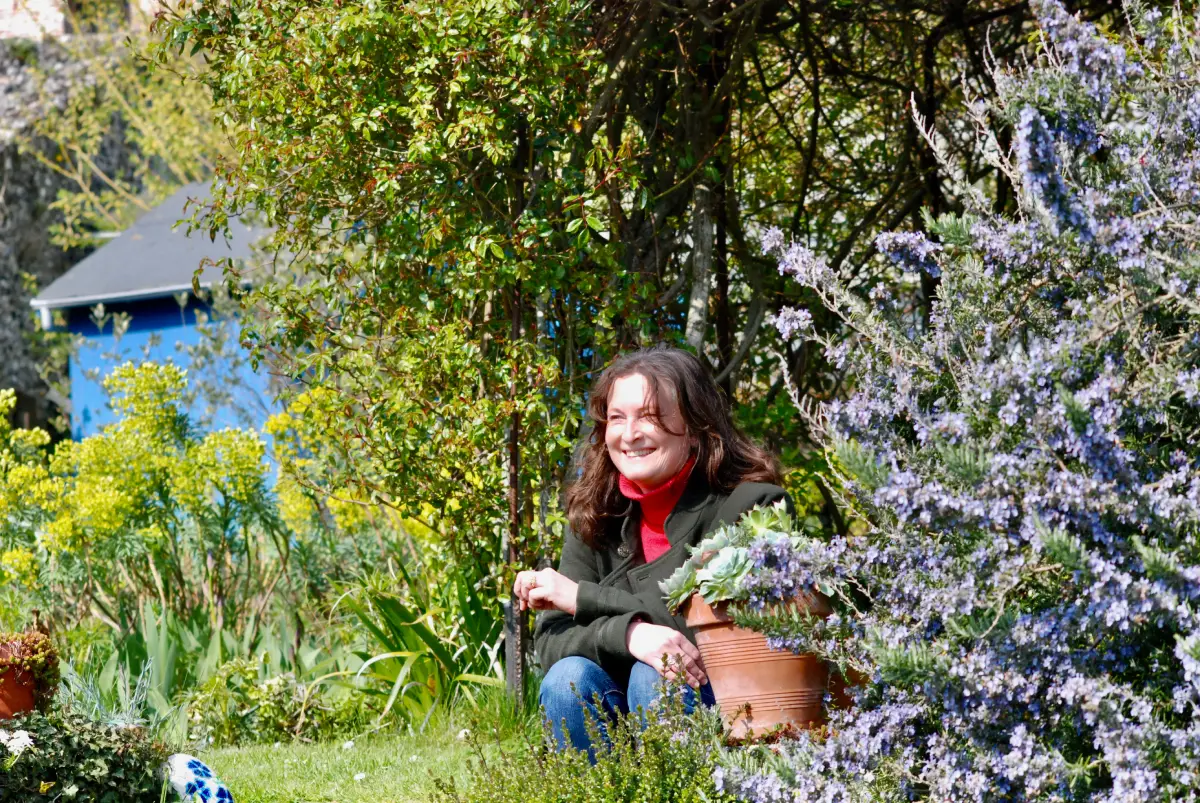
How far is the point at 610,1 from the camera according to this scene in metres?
3.84

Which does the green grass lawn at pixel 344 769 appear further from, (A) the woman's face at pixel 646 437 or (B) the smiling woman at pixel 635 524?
(A) the woman's face at pixel 646 437

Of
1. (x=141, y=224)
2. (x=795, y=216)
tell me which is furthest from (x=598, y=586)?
(x=141, y=224)

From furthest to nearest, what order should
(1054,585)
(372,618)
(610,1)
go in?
1. (372,618)
2. (610,1)
3. (1054,585)

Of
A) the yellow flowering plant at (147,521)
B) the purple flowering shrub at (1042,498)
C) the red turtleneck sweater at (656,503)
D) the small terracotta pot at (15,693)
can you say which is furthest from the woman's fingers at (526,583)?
the yellow flowering plant at (147,521)

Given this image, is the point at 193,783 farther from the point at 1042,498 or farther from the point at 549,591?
the point at 1042,498

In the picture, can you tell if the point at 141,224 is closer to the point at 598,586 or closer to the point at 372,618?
the point at 372,618

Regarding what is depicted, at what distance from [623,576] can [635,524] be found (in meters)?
0.14

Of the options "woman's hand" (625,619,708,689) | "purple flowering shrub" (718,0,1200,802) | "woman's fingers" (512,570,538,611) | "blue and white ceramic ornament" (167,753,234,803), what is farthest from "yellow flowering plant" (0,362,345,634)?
"purple flowering shrub" (718,0,1200,802)

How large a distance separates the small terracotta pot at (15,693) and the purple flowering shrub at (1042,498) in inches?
69.9

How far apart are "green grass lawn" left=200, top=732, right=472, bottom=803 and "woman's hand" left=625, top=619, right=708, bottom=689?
665 mm

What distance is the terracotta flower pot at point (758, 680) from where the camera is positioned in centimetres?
261

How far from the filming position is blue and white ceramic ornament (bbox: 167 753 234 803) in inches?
119

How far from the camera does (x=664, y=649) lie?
278 centimetres

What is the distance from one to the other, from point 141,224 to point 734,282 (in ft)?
38.0
